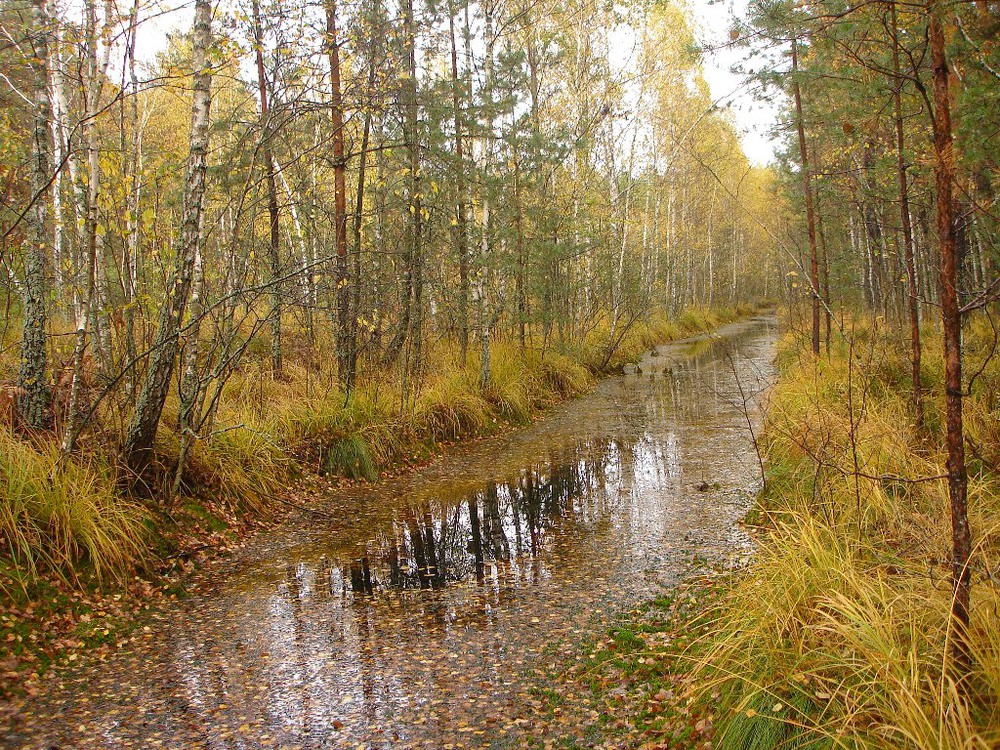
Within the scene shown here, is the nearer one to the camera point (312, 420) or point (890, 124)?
point (312, 420)

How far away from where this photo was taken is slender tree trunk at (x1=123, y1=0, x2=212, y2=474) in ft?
20.2

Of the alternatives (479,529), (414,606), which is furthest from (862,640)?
(479,529)

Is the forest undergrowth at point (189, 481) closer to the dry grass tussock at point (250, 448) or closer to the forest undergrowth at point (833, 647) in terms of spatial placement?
the dry grass tussock at point (250, 448)

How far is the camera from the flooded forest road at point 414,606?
3670mm

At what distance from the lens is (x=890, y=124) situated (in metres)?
13.0

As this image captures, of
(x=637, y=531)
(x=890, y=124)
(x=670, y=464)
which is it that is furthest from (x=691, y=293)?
(x=637, y=531)

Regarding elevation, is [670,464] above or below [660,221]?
below

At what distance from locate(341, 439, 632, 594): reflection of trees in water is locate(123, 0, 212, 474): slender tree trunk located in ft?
7.77

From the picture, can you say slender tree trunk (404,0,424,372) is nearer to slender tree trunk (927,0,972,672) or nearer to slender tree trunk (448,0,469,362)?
slender tree trunk (448,0,469,362)

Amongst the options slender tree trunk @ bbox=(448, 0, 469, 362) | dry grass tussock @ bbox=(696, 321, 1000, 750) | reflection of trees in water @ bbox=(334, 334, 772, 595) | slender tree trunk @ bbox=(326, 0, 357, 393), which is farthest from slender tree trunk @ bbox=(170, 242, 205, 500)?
slender tree trunk @ bbox=(448, 0, 469, 362)

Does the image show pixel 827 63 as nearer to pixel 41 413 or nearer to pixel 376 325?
pixel 376 325

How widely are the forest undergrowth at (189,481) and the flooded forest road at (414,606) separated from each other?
35 centimetres

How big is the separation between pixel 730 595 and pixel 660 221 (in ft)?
103

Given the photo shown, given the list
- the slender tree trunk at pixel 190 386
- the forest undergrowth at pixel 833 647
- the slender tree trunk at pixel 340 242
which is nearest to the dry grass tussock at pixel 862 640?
the forest undergrowth at pixel 833 647
